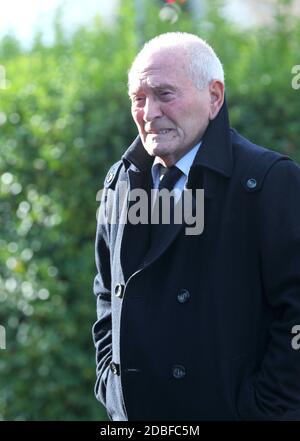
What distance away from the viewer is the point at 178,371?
2.97 metres

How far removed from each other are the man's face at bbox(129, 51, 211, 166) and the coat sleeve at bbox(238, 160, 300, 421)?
30 centimetres

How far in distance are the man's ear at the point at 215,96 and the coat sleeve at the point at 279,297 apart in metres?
0.30

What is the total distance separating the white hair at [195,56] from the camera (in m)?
3.01

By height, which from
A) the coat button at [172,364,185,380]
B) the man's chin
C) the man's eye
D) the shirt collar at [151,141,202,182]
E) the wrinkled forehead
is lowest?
the coat button at [172,364,185,380]

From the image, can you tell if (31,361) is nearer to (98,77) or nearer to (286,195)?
(98,77)

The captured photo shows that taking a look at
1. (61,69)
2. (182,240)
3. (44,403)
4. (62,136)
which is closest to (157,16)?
(61,69)

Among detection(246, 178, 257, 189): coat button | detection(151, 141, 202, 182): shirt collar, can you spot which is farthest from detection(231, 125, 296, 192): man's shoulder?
detection(151, 141, 202, 182): shirt collar

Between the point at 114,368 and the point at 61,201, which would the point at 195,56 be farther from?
the point at 61,201

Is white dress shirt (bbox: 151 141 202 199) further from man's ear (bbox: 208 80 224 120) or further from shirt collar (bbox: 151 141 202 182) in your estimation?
man's ear (bbox: 208 80 224 120)

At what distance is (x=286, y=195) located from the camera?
2957 millimetres

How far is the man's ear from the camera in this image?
3.06 m

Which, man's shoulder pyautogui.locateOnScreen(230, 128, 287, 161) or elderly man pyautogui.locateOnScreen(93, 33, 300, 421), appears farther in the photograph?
man's shoulder pyautogui.locateOnScreen(230, 128, 287, 161)

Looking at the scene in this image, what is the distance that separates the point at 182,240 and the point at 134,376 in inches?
18.2

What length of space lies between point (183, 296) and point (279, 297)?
0.30 meters
